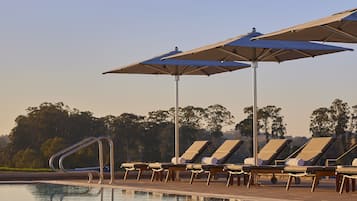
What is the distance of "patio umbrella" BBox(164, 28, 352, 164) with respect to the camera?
39.9 ft

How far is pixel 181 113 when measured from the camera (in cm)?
2397

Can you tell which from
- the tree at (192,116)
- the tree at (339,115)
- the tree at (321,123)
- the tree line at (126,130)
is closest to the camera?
the tree at (339,115)

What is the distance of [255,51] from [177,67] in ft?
9.09

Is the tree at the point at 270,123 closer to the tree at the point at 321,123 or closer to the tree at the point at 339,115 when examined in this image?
the tree at the point at 321,123

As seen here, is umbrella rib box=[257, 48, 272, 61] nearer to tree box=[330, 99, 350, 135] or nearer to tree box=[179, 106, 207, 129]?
tree box=[330, 99, 350, 135]

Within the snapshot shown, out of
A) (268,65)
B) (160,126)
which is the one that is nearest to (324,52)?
(268,65)

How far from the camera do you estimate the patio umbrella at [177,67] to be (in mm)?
14719

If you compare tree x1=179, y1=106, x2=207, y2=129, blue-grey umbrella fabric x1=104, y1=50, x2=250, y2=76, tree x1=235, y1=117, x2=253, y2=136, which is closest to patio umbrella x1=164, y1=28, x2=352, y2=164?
blue-grey umbrella fabric x1=104, y1=50, x2=250, y2=76

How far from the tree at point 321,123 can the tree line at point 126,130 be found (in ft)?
2.76

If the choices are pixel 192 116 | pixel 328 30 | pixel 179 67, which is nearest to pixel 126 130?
pixel 192 116

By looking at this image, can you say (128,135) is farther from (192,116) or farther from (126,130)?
(192,116)

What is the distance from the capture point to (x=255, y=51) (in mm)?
13078

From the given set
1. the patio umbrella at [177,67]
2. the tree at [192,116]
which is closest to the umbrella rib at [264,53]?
the patio umbrella at [177,67]

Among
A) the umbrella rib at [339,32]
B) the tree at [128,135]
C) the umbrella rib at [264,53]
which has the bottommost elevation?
the tree at [128,135]
